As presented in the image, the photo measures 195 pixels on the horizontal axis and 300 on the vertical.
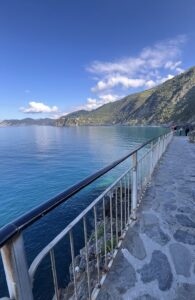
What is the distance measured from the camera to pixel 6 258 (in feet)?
2.80

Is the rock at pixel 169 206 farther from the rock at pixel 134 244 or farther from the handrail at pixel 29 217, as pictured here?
the handrail at pixel 29 217

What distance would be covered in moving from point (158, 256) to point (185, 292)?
0.54 m

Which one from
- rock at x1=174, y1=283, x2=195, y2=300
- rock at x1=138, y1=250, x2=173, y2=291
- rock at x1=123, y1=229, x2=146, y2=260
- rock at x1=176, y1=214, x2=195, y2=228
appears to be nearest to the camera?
rock at x1=174, y1=283, x2=195, y2=300

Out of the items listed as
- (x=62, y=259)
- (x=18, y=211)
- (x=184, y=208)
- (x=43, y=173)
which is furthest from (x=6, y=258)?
(x=43, y=173)

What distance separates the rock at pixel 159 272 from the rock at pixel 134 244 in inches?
6.5

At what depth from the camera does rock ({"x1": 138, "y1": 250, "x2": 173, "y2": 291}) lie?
2.17m

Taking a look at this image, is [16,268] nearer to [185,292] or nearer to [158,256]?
[185,292]

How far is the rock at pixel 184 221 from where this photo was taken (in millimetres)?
3271

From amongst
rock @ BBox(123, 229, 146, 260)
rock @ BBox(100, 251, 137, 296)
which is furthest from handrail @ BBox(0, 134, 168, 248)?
rock @ BBox(123, 229, 146, 260)

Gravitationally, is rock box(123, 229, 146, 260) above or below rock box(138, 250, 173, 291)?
above

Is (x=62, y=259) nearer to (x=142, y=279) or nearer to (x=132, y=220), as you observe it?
(x=132, y=220)

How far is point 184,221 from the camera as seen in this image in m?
3.37

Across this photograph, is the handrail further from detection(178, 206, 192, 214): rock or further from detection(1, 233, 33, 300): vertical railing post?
detection(178, 206, 192, 214): rock

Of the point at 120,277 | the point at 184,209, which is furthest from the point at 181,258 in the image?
the point at 184,209
